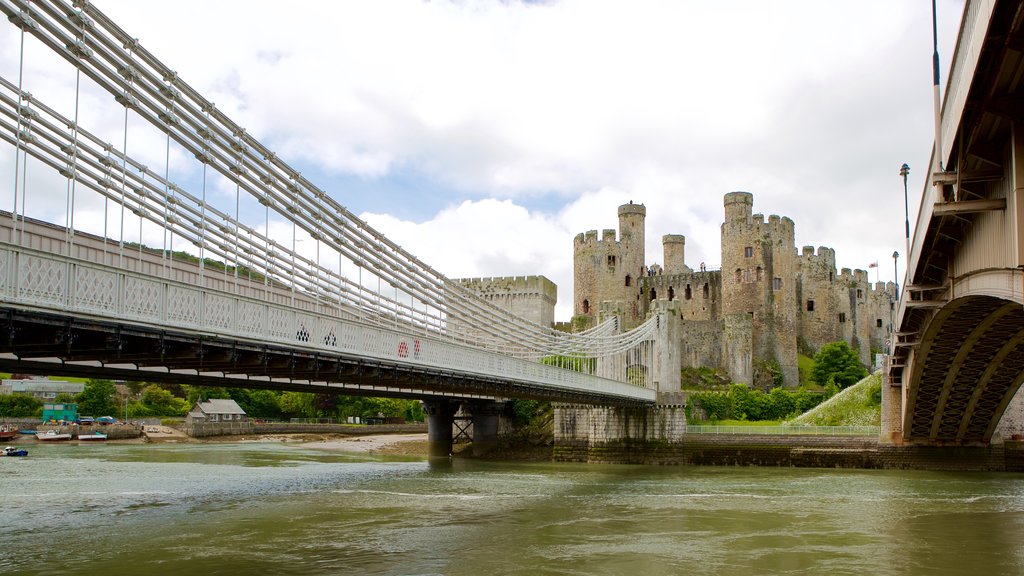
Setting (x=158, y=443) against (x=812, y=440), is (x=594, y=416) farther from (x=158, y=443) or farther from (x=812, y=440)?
(x=158, y=443)

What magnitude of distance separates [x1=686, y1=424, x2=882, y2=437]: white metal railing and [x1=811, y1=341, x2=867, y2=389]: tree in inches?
549

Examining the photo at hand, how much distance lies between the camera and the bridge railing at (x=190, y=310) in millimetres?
9742

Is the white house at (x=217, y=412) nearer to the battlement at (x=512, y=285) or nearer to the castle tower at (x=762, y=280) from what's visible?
the battlement at (x=512, y=285)

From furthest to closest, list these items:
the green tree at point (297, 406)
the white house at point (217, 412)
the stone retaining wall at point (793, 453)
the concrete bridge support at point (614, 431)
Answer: the green tree at point (297, 406), the white house at point (217, 412), the concrete bridge support at point (614, 431), the stone retaining wall at point (793, 453)

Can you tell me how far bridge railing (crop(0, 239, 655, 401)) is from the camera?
9742 mm

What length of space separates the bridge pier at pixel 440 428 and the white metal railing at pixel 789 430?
383 inches

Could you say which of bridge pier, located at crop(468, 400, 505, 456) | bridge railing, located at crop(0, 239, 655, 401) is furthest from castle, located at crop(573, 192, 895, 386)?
bridge railing, located at crop(0, 239, 655, 401)

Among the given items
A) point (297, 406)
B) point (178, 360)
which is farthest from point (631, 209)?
point (178, 360)

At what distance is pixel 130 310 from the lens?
440 inches

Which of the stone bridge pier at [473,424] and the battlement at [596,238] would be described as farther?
the battlement at [596,238]

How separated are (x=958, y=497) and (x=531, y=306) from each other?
111ft

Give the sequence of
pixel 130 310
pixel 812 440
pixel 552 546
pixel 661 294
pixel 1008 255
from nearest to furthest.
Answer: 1. pixel 1008 255
2. pixel 130 310
3. pixel 552 546
4. pixel 812 440
5. pixel 661 294

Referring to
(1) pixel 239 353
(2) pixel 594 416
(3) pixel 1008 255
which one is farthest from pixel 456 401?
(3) pixel 1008 255

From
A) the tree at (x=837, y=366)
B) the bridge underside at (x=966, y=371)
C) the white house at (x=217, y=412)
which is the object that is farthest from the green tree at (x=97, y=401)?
the bridge underside at (x=966, y=371)
